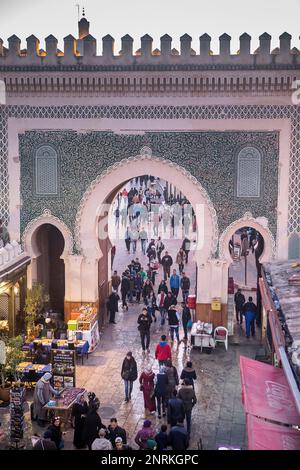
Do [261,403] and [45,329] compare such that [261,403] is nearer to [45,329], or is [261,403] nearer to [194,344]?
[194,344]

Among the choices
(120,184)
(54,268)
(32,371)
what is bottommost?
(32,371)

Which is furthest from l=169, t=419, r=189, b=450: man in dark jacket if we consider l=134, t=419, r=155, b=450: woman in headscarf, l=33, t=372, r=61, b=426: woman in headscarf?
l=33, t=372, r=61, b=426: woman in headscarf

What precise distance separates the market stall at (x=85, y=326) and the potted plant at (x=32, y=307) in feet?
2.56

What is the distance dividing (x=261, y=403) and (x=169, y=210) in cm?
2115

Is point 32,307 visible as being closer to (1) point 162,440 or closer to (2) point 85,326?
(2) point 85,326

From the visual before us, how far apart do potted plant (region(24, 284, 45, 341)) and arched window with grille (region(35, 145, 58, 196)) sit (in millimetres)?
2141

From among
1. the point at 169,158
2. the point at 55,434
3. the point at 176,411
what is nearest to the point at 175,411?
the point at 176,411

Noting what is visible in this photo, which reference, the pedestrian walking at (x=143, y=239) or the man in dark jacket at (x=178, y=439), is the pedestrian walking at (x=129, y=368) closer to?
the man in dark jacket at (x=178, y=439)

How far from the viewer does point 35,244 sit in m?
14.9

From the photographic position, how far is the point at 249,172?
13891 mm

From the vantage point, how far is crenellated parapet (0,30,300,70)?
1341 centimetres

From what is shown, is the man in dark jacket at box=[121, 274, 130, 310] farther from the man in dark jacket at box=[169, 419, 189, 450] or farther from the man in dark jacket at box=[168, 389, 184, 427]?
the man in dark jacket at box=[169, 419, 189, 450]

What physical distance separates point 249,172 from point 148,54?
328cm
